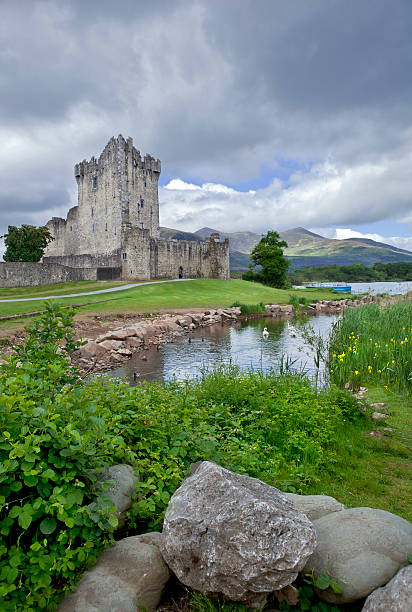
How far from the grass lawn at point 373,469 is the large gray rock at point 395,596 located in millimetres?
1982

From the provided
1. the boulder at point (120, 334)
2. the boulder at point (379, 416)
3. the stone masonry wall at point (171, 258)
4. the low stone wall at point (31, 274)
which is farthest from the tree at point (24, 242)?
the boulder at point (379, 416)

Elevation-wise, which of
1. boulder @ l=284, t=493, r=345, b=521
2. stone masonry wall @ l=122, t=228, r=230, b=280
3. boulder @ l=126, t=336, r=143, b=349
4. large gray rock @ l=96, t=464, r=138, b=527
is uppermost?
stone masonry wall @ l=122, t=228, r=230, b=280

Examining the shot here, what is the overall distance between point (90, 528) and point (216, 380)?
218 inches

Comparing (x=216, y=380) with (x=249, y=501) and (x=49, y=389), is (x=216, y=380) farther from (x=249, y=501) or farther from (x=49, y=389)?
(x=249, y=501)

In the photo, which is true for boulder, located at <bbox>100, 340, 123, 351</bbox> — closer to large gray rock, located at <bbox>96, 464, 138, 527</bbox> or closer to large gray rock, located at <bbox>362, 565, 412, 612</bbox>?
large gray rock, located at <bbox>96, 464, 138, 527</bbox>

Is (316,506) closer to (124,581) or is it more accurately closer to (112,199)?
(124,581)

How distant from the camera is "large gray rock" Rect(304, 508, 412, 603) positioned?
2.91 meters

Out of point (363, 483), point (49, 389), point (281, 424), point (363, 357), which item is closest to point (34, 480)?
point (49, 389)

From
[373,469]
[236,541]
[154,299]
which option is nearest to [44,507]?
[236,541]

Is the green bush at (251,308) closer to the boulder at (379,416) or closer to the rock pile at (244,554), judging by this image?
the boulder at (379,416)

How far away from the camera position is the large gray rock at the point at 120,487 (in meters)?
3.48

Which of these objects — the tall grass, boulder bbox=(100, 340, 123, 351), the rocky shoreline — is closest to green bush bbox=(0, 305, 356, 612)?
the rocky shoreline

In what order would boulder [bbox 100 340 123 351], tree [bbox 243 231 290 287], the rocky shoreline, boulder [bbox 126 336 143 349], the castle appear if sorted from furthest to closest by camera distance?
tree [bbox 243 231 290 287]
the castle
boulder [bbox 126 336 143 349]
boulder [bbox 100 340 123 351]
the rocky shoreline

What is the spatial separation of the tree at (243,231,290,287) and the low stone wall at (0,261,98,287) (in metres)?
35.0
